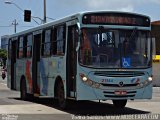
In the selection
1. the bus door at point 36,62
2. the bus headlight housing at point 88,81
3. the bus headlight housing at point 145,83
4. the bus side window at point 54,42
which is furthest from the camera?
the bus door at point 36,62

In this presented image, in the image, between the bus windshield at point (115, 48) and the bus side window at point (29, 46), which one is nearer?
the bus windshield at point (115, 48)

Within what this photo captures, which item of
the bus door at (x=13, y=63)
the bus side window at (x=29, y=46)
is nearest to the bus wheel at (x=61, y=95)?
the bus side window at (x=29, y=46)

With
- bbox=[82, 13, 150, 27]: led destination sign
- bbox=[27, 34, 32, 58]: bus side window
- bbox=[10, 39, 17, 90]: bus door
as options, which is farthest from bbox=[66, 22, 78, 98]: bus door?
bbox=[10, 39, 17, 90]: bus door

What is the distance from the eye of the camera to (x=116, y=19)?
15.6m

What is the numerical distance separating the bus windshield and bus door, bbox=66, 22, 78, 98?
0.55 meters

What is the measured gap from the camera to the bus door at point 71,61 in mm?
15593

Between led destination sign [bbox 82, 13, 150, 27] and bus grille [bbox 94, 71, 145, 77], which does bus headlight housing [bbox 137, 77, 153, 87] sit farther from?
led destination sign [bbox 82, 13, 150, 27]

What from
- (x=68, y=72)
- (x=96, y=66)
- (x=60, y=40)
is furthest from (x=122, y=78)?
(x=60, y=40)

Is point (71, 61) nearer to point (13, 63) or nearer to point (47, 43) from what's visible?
point (47, 43)

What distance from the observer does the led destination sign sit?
605 inches

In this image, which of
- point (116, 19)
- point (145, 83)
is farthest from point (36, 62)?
point (145, 83)

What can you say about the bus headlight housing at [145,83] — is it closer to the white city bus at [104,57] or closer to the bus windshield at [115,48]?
the white city bus at [104,57]

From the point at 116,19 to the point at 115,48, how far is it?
100 cm

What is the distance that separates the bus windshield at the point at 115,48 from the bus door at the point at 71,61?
0.55 m
